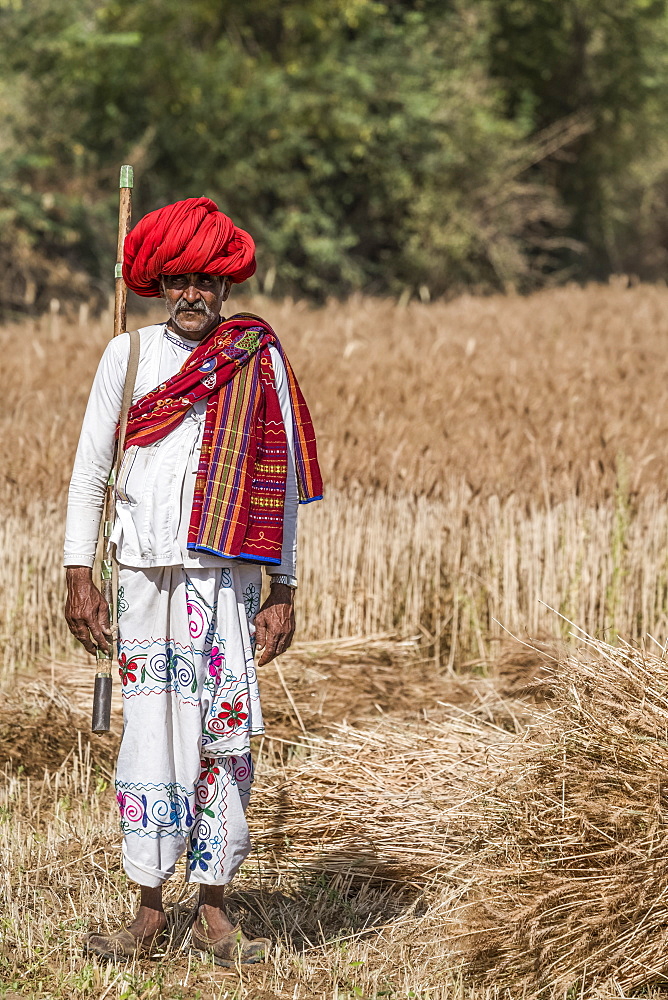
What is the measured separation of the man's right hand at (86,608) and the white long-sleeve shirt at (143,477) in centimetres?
3

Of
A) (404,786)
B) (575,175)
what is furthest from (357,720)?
(575,175)

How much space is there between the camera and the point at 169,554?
284 cm

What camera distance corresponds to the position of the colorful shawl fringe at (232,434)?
2824 mm

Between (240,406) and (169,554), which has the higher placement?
(240,406)

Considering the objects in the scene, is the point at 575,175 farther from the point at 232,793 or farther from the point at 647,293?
the point at 232,793

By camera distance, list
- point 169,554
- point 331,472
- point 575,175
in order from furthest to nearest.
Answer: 1. point 575,175
2. point 331,472
3. point 169,554

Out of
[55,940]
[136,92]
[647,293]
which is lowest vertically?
[55,940]

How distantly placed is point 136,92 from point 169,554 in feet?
60.3

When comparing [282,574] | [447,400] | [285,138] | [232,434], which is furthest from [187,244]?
[285,138]

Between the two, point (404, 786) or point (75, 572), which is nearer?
Answer: point (75, 572)

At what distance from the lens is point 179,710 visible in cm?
287

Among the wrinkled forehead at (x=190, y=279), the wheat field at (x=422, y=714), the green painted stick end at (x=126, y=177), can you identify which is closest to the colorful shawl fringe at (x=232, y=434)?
the wrinkled forehead at (x=190, y=279)

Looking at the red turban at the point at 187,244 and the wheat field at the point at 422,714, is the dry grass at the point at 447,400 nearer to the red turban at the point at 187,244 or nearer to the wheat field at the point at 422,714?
the wheat field at the point at 422,714

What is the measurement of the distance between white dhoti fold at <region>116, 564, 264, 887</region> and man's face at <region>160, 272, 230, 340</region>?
1.90 ft
